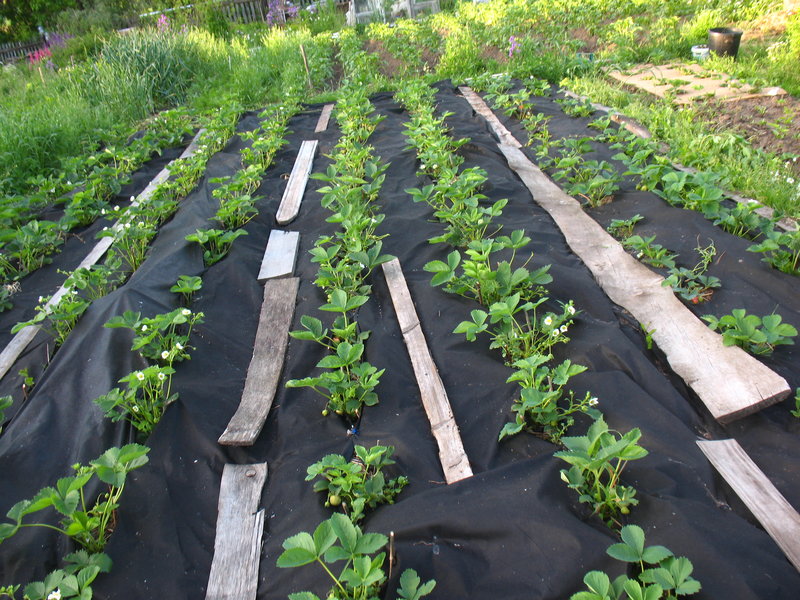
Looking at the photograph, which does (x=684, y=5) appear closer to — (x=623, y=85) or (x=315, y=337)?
(x=623, y=85)

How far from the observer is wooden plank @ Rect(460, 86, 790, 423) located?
2.10 metres

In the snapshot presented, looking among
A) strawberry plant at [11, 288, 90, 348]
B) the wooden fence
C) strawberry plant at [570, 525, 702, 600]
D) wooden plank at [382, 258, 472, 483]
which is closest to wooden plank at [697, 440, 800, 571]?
strawberry plant at [570, 525, 702, 600]

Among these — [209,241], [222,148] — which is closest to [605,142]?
[209,241]

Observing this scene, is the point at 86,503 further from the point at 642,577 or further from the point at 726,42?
the point at 726,42

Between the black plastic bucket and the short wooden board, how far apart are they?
389mm

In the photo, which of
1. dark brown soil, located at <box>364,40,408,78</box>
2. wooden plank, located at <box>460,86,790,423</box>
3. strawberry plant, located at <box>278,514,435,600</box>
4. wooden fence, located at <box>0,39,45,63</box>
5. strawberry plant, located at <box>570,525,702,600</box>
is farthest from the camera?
wooden fence, located at <box>0,39,45,63</box>

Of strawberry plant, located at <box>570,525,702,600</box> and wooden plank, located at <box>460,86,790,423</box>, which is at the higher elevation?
strawberry plant, located at <box>570,525,702,600</box>

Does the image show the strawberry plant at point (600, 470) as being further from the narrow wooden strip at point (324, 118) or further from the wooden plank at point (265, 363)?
the narrow wooden strip at point (324, 118)

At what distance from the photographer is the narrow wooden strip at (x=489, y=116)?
5.09m

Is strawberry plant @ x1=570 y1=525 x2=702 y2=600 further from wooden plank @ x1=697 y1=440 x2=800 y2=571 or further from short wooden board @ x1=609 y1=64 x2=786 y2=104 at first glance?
short wooden board @ x1=609 y1=64 x2=786 y2=104

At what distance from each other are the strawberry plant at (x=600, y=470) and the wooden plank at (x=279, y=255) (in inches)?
83.0

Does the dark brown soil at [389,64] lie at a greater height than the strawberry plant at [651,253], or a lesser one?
lesser

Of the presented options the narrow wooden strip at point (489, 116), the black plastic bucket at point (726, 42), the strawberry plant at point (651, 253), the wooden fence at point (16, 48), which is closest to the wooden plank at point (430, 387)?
the strawberry plant at point (651, 253)

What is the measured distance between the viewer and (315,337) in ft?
7.95
